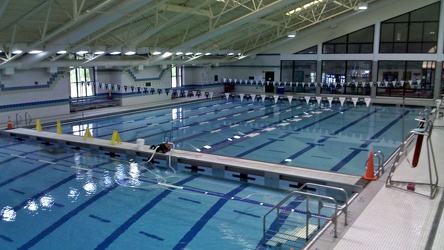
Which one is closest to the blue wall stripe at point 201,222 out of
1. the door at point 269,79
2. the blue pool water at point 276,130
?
the blue pool water at point 276,130

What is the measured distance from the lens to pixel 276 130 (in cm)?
1591

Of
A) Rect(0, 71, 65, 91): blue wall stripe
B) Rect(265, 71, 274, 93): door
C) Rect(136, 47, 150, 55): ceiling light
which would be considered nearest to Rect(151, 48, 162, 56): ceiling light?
Rect(136, 47, 150, 55): ceiling light

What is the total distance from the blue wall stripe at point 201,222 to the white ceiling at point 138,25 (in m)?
6.90

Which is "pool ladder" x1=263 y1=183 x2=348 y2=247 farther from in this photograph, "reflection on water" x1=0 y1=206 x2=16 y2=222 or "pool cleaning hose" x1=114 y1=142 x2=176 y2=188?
"reflection on water" x1=0 y1=206 x2=16 y2=222

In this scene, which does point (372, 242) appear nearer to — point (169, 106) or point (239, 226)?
point (239, 226)

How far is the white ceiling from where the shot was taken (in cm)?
1242

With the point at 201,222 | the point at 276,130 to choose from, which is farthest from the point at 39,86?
the point at 201,222

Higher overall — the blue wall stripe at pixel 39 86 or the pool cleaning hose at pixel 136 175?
the blue wall stripe at pixel 39 86

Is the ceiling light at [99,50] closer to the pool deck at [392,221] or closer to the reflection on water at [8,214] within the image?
the reflection on water at [8,214]

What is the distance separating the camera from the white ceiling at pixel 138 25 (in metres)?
12.4

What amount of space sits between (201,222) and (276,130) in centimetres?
926

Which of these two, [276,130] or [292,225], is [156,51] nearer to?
[276,130]

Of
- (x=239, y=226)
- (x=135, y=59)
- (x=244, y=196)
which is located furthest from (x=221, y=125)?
(x=239, y=226)

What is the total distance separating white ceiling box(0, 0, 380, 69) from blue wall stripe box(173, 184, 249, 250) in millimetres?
6902
